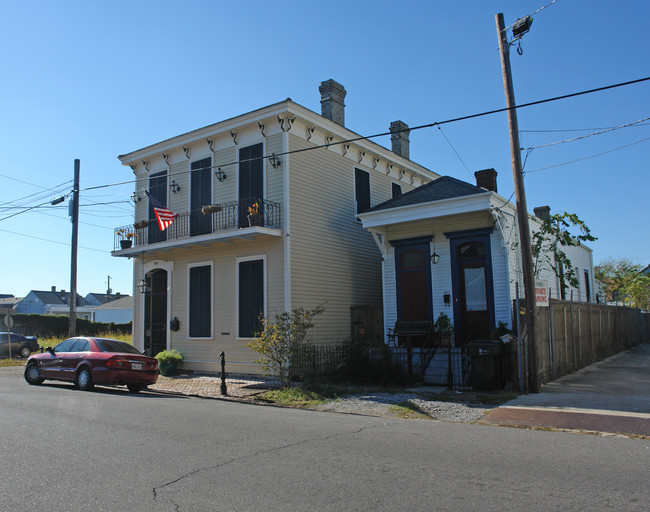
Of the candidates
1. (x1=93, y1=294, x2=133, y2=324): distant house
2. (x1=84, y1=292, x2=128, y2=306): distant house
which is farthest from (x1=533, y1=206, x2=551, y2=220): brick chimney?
(x1=84, y1=292, x2=128, y2=306): distant house

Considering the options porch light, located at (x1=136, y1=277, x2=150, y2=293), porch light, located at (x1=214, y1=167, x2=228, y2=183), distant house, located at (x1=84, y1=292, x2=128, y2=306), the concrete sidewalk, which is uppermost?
porch light, located at (x1=214, y1=167, x2=228, y2=183)

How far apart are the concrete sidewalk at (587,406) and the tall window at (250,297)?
7.92 meters

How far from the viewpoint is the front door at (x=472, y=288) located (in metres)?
14.9

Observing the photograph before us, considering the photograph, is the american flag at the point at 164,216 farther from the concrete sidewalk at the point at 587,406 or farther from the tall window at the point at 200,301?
the concrete sidewalk at the point at 587,406

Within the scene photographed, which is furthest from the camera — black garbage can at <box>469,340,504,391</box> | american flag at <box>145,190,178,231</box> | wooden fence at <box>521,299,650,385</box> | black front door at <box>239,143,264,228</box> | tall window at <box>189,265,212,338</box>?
tall window at <box>189,265,212,338</box>

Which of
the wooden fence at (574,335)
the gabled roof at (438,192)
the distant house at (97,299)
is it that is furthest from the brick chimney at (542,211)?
the distant house at (97,299)

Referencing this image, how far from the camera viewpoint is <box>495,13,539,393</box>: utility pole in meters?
11.0

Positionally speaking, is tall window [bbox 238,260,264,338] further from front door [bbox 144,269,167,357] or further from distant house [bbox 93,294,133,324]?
distant house [bbox 93,294,133,324]

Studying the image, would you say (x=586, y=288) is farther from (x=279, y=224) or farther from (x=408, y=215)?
(x=279, y=224)

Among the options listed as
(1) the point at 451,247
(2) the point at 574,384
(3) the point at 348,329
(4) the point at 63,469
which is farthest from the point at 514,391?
(4) the point at 63,469

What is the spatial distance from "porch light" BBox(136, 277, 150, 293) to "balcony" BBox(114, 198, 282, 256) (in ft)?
3.50

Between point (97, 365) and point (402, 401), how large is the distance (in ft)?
24.7

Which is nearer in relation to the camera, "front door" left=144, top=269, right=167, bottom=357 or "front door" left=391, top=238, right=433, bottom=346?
"front door" left=391, top=238, right=433, bottom=346

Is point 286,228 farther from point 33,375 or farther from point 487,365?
point 33,375
